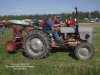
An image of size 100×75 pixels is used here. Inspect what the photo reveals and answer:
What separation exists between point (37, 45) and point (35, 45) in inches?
3.5

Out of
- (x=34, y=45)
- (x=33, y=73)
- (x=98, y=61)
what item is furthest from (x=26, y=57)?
(x=33, y=73)

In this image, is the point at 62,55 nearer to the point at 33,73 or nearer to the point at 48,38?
the point at 48,38

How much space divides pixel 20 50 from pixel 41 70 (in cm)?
527

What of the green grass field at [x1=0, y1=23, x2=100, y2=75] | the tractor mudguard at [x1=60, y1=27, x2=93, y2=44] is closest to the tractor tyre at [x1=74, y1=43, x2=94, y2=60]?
the green grass field at [x1=0, y1=23, x2=100, y2=75]

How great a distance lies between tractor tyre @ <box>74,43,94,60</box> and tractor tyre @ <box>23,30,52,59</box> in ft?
3.77

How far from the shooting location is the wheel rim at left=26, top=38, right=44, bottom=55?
11.4 m

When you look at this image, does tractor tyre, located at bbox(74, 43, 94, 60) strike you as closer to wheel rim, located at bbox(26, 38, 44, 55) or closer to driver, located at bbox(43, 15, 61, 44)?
driver, located at bbox(43, 15, 61, 44)

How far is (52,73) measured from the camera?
780 cm

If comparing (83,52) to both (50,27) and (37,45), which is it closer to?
(50,27)

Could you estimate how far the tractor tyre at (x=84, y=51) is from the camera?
11.0m

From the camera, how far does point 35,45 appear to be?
1148 centimetres

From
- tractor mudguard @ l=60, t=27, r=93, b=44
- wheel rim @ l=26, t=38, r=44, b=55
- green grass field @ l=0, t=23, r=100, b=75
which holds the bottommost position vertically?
green grass field @ l=0, t=23, r=100, b=75

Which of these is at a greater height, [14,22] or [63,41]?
[14,22]

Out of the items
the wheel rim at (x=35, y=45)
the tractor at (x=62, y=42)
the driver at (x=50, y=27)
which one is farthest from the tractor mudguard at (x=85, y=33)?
the wheel rim at (x=35, y=45)
